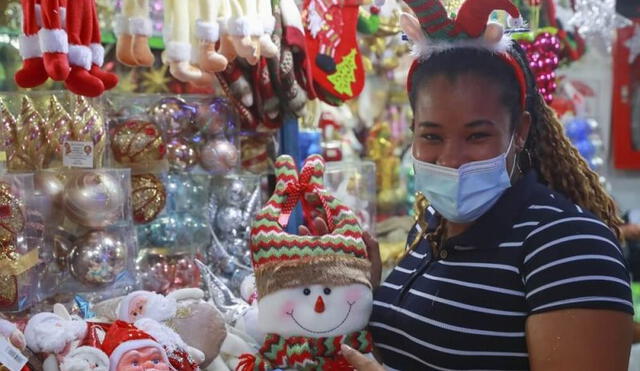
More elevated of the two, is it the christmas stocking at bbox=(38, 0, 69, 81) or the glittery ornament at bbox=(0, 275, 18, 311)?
the christmas stocking at bbox=(38, 0, 69, 81)

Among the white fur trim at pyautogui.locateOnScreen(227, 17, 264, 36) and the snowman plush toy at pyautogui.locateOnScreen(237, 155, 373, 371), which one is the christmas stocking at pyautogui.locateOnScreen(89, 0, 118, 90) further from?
the snowman plush toy at pyautogui.locateOnScreen(237, 155, 373, 371)

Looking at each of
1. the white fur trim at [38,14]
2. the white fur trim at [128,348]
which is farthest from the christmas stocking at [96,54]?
the white fur trim at [128,348]

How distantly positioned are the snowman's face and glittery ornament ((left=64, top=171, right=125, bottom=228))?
661mm

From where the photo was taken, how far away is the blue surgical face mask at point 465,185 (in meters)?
1.27

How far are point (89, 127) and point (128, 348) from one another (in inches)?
29.5

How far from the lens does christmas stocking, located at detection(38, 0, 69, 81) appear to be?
1.59 meters

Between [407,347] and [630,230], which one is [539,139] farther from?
[630,230]

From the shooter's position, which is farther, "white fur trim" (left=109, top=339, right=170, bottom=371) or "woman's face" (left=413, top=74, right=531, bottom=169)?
"white fur trim" (left=109, top=339, right=170, bottom=371)

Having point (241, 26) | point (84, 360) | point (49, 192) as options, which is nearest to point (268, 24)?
point (241, 26)

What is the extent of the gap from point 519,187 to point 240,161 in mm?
1294

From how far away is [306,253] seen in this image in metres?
1.48

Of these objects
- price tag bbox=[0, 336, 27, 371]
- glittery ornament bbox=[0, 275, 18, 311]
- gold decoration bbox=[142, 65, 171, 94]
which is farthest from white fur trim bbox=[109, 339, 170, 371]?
gold decoration bbox=[142, 65, 171, 94]

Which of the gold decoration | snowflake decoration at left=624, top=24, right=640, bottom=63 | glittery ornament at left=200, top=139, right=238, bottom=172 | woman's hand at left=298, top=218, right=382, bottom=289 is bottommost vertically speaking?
woman's hand at left=298, top=218, right=382, bottom=289

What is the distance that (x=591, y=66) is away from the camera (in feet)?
15.2
